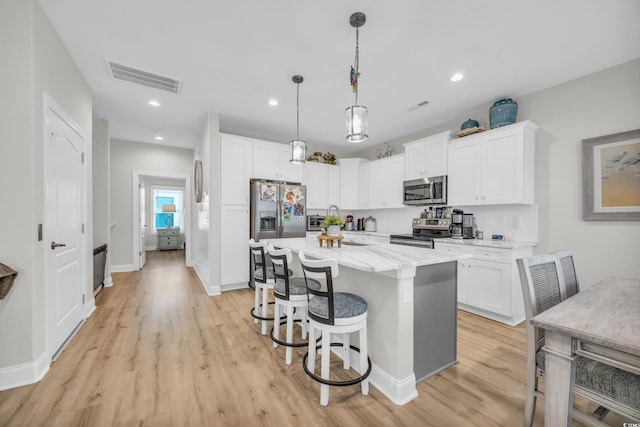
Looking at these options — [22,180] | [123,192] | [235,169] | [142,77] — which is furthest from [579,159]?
[123,192]

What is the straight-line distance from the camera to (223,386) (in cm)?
190

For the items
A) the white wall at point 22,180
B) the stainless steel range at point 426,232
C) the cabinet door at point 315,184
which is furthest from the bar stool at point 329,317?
the cabinet door at point 315,184

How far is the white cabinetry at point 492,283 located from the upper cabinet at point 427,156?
1284 millimetres

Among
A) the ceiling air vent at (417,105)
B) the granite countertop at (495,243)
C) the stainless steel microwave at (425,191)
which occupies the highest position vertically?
the ceiling air vent at (417,105)

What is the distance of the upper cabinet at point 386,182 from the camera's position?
4.76 meters

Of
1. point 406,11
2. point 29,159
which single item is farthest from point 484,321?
point 29,159

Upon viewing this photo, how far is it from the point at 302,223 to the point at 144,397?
3.21 metres

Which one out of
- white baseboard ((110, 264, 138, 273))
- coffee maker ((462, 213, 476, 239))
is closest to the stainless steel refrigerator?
coffee maker ((462, 213, 476, 239))

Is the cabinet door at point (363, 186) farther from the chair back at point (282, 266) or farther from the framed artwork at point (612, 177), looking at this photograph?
the chair back at point (282, 266)

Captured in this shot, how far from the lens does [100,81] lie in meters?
3.10

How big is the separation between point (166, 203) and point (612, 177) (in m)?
10.8

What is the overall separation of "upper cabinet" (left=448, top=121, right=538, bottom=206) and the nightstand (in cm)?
879

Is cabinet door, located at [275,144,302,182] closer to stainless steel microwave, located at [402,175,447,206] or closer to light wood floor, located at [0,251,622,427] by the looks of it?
stainless steel microwave, located at [402,175,447,206]

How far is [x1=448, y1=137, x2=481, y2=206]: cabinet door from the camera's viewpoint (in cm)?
356
